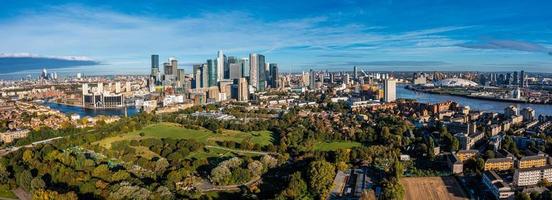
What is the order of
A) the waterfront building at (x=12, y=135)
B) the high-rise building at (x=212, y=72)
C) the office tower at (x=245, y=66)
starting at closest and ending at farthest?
the waterfront building at (x=12, y=135) < the high-rise building at (x=212, y=72) < the office tower at (x=245, y=66)

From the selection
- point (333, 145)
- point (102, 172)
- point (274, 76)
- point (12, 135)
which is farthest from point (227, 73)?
point (102, 172)

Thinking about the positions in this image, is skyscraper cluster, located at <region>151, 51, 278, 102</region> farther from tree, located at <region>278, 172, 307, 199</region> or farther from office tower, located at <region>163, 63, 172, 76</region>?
tree, located at <region>278, 172, 307, 199</region>

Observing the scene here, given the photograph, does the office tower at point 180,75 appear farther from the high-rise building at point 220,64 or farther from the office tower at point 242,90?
the office tower at point 242,90

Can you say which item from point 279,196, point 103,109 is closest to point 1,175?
point 279,196

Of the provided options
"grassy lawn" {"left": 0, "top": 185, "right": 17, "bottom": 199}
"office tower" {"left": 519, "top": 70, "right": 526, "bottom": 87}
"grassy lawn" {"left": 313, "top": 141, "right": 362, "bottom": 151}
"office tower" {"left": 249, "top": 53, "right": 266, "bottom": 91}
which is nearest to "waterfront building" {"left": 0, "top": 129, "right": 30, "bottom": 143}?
"grassy lawn" {"left": 0, "top": 185, "right": 17, "bottom": 199}

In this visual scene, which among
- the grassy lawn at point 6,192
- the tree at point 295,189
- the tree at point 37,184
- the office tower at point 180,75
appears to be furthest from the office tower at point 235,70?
the tree at point 295,189

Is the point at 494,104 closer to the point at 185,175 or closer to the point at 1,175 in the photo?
the point at 185,175
